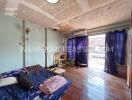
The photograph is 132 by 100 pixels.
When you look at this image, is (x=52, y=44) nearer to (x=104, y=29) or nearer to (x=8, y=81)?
(x=104, y=29)

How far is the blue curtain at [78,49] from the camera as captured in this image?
5387 millimetres

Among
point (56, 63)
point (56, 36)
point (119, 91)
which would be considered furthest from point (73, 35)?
point (119, 91)

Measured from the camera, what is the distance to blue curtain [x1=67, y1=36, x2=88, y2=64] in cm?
539

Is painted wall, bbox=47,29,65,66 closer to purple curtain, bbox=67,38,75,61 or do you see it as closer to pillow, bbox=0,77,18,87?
purple curtain, bbox=67,38,75,61

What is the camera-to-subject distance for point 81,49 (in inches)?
219

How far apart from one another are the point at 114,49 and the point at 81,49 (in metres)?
1.88

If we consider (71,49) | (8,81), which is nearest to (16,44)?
(8,81)

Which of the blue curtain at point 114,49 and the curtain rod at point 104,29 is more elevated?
the curtain rod at point 104,29

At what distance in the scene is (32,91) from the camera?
5.91 ft

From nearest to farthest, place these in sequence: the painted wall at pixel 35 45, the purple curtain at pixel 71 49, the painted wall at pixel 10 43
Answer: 1. the painted wall at pixel 10 43
2. the painted wall at pixel 35 45
3. the purple curtain at pixel 71 49

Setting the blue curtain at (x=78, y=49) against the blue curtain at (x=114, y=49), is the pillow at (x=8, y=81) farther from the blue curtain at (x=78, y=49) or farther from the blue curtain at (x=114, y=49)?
the blue curtain at (x=78, y=49)

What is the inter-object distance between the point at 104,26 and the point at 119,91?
282 cm

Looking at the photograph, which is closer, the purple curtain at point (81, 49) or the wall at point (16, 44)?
the wall at point (16, 44)

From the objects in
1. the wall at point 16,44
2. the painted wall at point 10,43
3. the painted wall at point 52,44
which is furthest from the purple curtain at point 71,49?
the painted wall at point 10,43
